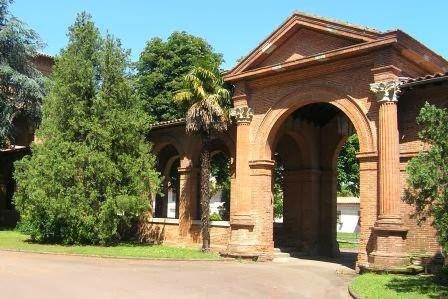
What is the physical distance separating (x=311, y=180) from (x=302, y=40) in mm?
6438

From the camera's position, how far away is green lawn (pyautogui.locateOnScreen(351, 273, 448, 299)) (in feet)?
35.4

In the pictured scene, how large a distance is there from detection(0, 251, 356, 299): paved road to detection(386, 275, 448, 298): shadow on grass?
1.23m

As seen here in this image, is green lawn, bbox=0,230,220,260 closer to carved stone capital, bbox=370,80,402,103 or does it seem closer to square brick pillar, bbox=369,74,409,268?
square brick pillar, bbox=369,74,409,268

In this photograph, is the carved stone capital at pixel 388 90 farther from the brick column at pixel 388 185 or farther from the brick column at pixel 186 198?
the brick column at pixel 186 198

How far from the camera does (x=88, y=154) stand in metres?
20.5

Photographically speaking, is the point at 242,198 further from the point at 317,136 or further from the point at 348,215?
the point at 348,215

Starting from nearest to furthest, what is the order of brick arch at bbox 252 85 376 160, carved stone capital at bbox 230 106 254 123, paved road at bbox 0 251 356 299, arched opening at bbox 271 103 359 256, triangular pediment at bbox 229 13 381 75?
paved road at bbox 0 251 356 299
brick arch at bbox 252 85 376 160
triangular pediment at bbox 229 13 381 75
carved stone capital at bbox 230 106 254 123
arched opening at bbox 271 103 359 256

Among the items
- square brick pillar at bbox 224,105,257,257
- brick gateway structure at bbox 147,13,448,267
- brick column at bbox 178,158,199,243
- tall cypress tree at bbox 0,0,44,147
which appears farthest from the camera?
tall cypress tree at bbox 0,0,44,147

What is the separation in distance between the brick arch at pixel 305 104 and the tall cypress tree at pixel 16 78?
51.8 ft

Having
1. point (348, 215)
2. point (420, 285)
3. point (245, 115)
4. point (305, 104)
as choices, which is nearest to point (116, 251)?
point (245, 115)

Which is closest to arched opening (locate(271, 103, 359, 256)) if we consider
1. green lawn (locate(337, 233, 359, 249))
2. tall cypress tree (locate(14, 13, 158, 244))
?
tall cypress tree (locate(14, 13, 158, 244))

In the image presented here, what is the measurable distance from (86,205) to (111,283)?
29.7ft

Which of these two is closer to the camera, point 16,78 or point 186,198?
point 186,198

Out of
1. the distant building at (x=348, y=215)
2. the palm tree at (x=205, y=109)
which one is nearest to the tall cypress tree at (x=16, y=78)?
the palm tree at (x=205, y=109)
